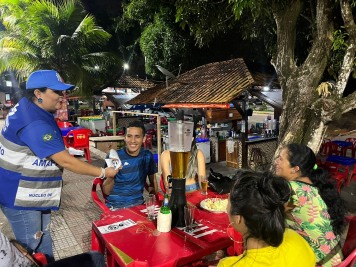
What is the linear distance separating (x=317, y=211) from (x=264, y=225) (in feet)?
2.65

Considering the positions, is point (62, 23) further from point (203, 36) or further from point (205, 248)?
point (205, 248)

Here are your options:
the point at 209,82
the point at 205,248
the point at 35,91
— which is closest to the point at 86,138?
the point at 209,82

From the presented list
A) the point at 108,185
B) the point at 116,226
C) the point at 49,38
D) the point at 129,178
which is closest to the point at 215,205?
the point at 116,226

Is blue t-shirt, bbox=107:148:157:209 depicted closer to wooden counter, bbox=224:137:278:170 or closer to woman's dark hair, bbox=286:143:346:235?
woman's dark hair, bbox=286:143:346:235

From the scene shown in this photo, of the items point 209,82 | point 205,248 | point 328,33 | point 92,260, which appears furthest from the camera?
point 209,82

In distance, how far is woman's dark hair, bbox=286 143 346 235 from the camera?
2.03m

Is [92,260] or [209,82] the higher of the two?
[209,82]

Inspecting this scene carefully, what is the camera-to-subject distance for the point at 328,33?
529 centimetres

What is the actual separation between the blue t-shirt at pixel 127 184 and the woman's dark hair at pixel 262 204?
6.39 ft

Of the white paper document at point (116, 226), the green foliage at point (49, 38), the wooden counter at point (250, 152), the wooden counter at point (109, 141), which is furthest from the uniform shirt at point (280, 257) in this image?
the green foliage at point (49, 38)

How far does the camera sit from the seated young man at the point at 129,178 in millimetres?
3217

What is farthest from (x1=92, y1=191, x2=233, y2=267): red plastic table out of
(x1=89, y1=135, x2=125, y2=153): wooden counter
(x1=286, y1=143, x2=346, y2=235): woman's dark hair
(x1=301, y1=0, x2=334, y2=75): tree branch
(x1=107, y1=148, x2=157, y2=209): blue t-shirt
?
(x1=89, y1=135, x2=125, y2=153): wooden counter

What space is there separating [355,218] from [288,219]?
2.04ft

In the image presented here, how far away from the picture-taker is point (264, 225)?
1.36m
